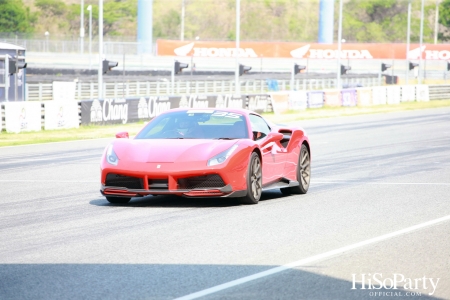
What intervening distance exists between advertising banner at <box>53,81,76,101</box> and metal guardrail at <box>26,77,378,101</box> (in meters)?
0.39

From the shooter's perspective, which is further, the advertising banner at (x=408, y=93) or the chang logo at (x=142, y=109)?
the advertising banner at (x=408, y=93)

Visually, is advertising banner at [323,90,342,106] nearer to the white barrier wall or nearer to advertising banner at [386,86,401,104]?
advertising banner at [386,86,401,104]

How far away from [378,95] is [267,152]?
132 ft

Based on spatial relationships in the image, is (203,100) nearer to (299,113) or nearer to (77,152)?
(299,113)

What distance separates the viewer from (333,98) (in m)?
47.5

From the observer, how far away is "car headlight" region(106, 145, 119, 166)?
37.2 feet

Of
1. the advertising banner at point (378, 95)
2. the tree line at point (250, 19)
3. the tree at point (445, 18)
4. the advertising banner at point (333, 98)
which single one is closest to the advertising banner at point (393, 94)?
the advertising banner at point (378, 95)

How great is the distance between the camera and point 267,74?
72.1 m

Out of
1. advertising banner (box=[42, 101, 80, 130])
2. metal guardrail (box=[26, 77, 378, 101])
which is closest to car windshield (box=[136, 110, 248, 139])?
advertising banner (box=[42, 101, 80, 130])

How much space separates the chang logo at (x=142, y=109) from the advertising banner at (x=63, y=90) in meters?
9.87

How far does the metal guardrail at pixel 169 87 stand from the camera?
143 feet

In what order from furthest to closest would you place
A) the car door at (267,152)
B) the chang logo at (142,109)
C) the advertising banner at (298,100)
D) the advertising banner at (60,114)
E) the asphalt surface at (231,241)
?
the advertising banner at (298,100), the chang logo at (142,109), the advertising banner at (60,114), the car door at (267,152), the asphalt surface at (231,241)

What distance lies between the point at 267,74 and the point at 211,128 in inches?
2378

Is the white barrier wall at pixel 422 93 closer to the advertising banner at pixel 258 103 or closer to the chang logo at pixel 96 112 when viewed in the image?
the advertising banner at pixel 258 103
